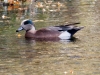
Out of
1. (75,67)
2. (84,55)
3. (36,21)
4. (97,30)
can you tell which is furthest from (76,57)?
(36,21)

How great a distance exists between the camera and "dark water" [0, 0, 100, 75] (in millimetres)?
13000

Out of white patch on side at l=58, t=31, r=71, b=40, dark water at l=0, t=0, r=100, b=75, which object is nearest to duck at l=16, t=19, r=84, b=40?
white patch on side at l=58, t=31, r=71, b=40

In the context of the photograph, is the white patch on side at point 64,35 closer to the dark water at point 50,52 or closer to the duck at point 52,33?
the duck at point 52,33

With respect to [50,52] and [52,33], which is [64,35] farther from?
[50,52]

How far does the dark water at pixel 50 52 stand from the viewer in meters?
13.0

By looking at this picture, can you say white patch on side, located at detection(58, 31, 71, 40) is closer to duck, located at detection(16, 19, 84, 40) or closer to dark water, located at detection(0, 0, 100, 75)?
duck, located at detection(16, 19, 84, 40)

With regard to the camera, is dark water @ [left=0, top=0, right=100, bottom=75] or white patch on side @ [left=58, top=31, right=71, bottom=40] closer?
dark water @ [left=0, top=0, right=100, bottom=75]

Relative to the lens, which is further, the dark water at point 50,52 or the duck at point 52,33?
the duck at point 52,33

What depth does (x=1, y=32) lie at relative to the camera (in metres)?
18.7

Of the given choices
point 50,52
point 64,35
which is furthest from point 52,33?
point 50,52

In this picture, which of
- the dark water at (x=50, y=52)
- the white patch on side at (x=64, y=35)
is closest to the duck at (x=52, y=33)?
the white patch on side at (x=64, y=35)

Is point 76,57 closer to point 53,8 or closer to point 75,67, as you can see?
point 75,67

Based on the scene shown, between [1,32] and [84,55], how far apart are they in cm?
472

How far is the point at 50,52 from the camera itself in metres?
15.3
